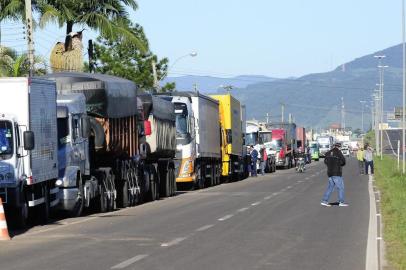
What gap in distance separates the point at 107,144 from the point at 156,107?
24.3ft

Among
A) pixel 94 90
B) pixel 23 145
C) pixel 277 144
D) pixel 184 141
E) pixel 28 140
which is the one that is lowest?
pixel 277 144

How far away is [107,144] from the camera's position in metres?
28.3

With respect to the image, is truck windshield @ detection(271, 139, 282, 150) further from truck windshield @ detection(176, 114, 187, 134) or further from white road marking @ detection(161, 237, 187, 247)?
white road marking @ detection(161, 237, 187, 247)

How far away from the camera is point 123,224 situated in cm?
2245

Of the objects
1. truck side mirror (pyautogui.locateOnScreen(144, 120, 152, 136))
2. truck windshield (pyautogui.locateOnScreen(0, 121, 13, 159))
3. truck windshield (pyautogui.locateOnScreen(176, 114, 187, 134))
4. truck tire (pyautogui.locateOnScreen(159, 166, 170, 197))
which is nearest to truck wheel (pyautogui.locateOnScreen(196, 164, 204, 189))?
truck windshield (pyautogui.locateOnScreen(176, 114, 187, 134))

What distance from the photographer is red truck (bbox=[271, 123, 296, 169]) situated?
263 feet

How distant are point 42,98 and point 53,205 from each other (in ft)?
8.94

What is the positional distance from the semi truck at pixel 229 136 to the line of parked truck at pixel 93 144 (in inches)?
206

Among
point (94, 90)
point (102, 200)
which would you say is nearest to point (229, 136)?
point (94, 90)

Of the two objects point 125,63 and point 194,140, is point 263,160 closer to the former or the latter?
point 125,63

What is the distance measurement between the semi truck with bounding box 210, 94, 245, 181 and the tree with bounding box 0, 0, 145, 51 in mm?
8728

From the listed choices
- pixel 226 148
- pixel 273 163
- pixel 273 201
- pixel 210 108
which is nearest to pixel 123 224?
pixel 273 201

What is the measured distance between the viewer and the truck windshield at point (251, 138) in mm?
67394

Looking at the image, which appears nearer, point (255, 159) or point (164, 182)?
point (164, 182)
